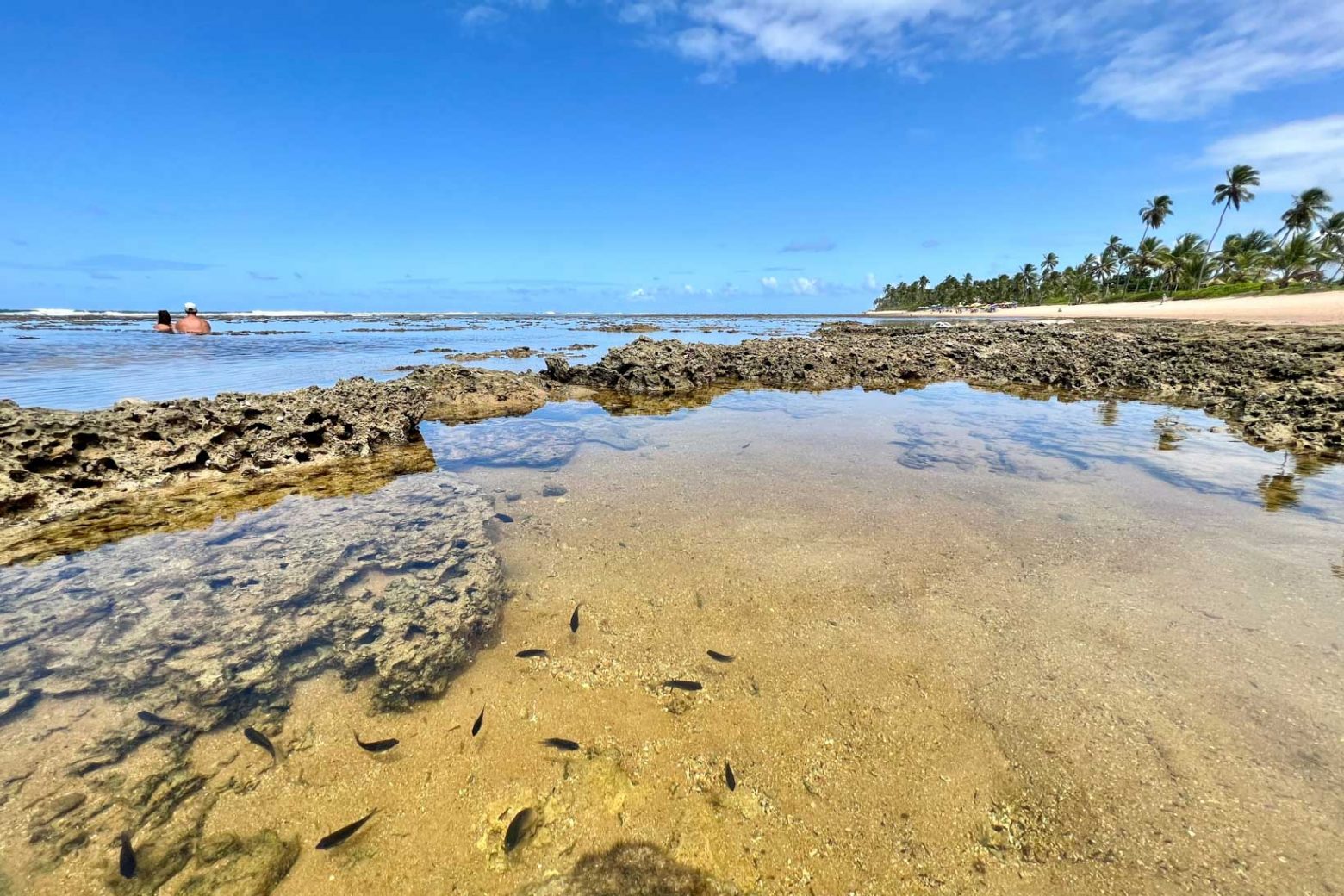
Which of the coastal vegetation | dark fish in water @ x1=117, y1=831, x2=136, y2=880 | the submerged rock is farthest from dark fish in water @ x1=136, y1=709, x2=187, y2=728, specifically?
the coastal vegetation

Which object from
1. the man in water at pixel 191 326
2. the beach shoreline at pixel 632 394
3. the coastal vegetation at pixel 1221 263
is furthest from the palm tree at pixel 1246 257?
the man in water at pixel 191 326

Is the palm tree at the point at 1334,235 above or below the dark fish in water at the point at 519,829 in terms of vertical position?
above

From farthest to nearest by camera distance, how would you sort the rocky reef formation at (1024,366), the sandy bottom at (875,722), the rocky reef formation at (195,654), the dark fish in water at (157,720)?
the rocky reef formation at (1024,366) → the dark fish in water at (157,720) → the rocky reef formation at (195,654) → the sandy bottom at (875,722)

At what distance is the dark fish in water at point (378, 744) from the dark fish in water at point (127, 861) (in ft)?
3.58

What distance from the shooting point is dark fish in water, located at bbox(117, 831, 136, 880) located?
8.82 feet

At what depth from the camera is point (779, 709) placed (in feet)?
12.6

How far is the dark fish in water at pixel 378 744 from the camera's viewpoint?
3.54 metres

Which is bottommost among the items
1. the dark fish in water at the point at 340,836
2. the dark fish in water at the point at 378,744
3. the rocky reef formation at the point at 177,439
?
the dark fish in water at the point at 340,836

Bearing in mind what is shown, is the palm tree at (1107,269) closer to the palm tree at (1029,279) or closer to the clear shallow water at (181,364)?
the palm tree at (1029,279)

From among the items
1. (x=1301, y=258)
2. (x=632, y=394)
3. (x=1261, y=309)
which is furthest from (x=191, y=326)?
(x=1301, y=258)

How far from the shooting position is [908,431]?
12.3m

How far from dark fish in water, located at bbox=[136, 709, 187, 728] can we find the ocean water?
10 centimetres

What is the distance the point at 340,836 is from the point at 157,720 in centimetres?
191

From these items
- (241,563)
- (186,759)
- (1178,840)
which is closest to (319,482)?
(241,563)
